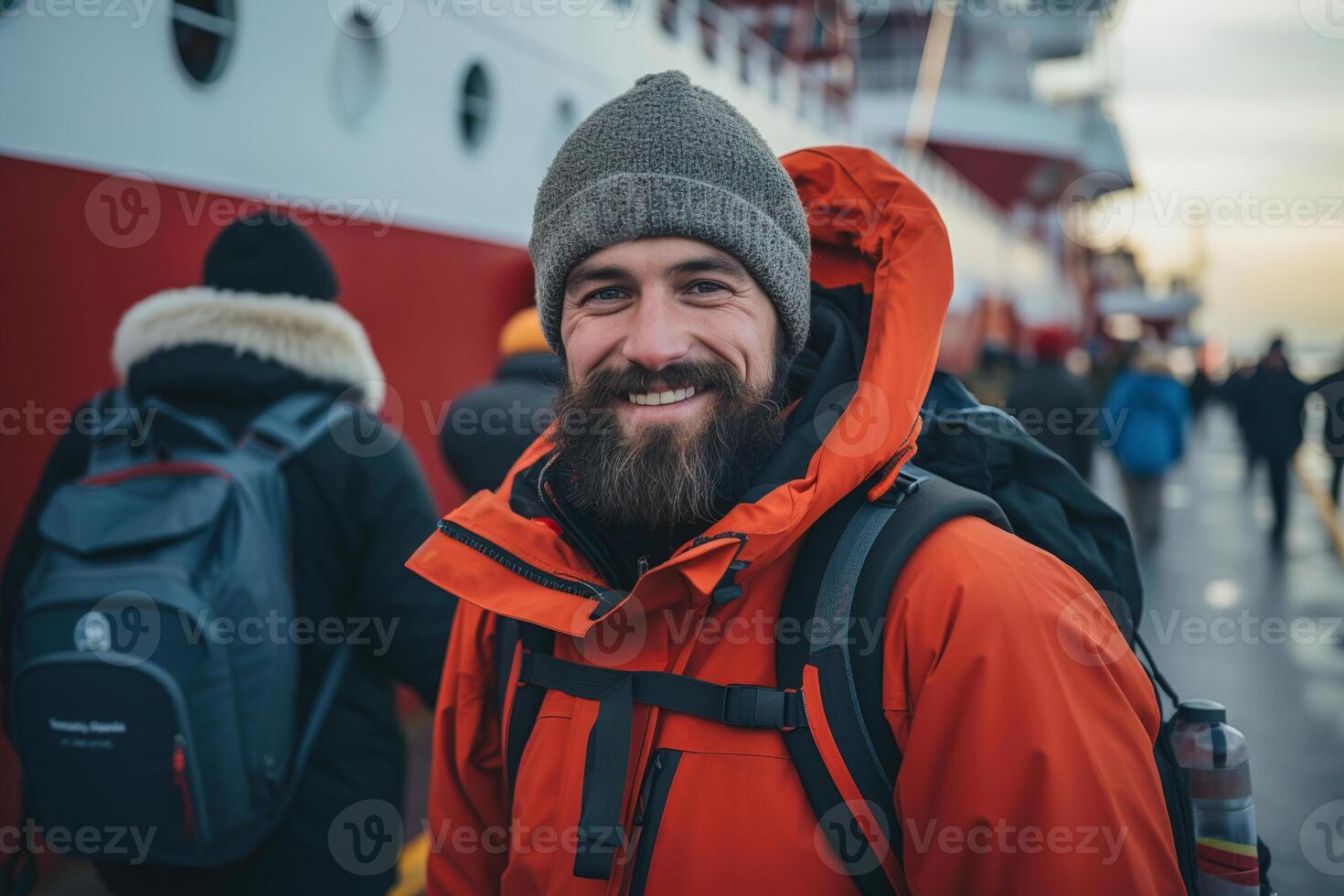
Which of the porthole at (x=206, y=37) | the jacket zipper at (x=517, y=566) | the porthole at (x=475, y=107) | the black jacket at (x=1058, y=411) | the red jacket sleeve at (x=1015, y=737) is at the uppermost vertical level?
the porthole at (x=475, y=107)

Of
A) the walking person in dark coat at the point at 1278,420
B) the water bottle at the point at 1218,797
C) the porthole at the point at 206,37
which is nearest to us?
the water bottle at the point at 1218,797

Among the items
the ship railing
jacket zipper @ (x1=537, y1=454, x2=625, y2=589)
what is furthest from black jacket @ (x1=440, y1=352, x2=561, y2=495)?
the ship railing

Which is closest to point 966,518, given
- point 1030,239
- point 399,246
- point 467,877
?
point 467,877

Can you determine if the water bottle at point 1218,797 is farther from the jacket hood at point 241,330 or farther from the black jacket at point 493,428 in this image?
the black jacket at point 493,428

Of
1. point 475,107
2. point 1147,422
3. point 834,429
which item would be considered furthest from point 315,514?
point 1147,422

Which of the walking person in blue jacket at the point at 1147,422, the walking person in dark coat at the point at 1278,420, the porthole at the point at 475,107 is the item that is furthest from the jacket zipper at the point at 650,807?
the walking person in dark coat at the point at 1278,420

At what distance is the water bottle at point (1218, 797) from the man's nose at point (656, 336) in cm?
107

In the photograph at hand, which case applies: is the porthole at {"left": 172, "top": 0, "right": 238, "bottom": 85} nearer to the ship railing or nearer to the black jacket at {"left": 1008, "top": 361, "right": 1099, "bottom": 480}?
the black jacket at {"left": 1008, "top": 361, "right": 1099, "bottom": 480}

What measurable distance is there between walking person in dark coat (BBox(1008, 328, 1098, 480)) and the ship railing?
5.37 metres

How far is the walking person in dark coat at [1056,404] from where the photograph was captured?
678 cm

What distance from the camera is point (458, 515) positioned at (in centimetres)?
167

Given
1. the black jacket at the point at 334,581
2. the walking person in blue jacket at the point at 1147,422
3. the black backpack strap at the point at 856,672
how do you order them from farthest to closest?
1. the walking person in blue jacket at the point at 1147,422
2. the black jacket at the point at 334,581
3. the black backpack strap at the point at 856,672

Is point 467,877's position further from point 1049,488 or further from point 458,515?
point 1049,488

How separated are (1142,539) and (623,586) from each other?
8.95m
